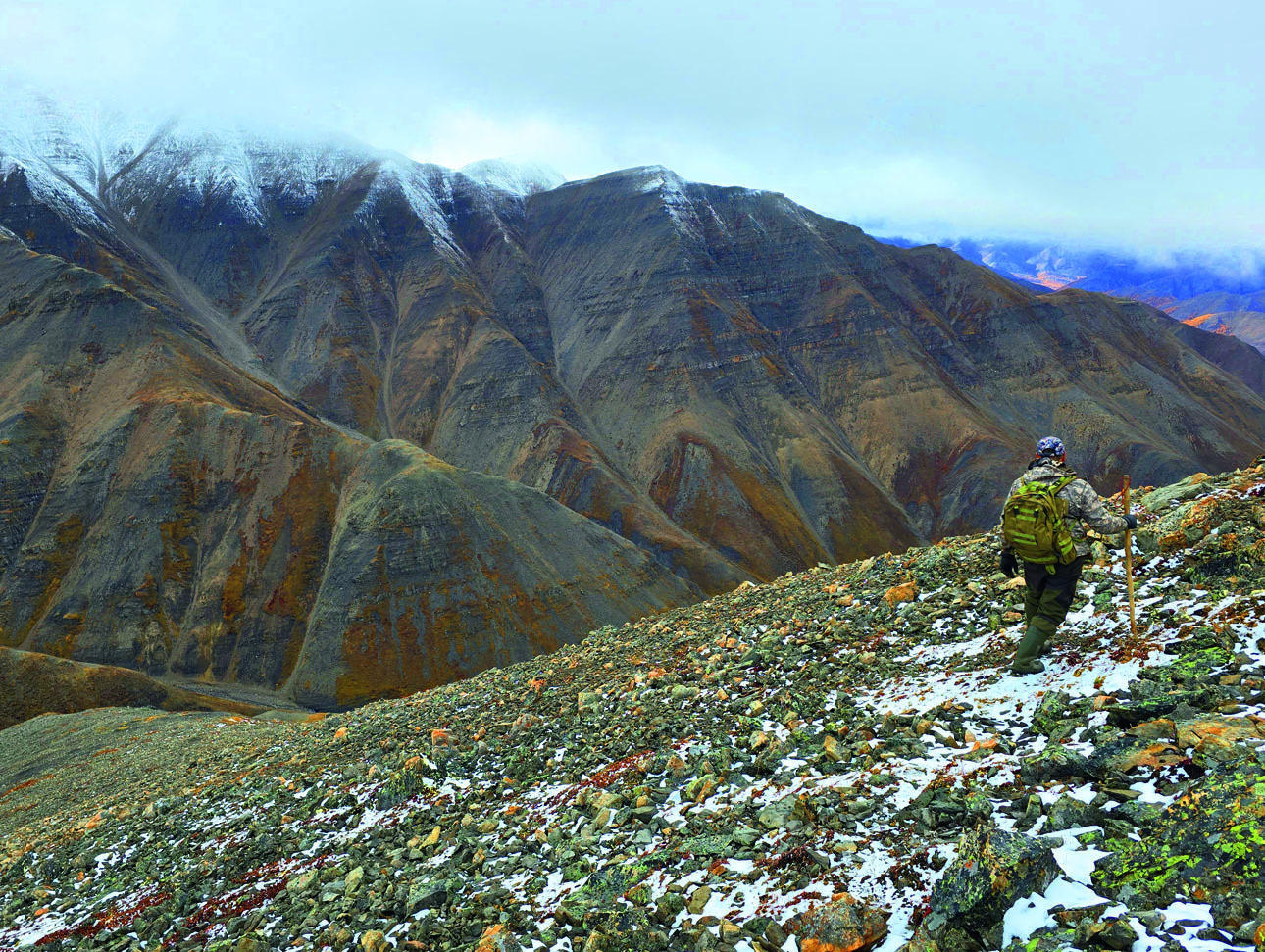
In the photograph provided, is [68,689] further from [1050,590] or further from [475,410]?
[475,410]

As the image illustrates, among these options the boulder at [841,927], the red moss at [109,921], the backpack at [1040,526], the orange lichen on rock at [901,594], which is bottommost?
the red moss at [109,921]

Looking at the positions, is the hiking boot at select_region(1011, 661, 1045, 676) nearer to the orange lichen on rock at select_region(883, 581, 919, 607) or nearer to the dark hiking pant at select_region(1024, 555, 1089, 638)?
the dark hiking pant at select_region(1024, 555, 1089, 638)

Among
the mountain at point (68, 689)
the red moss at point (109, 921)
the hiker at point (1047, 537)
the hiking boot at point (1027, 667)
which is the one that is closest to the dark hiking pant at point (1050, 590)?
the hiker at point (1047, 537)

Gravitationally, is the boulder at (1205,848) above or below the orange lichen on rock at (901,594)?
below

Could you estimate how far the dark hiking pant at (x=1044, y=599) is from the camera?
363 inches

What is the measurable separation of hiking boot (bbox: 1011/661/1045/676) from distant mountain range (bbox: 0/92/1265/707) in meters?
71.0

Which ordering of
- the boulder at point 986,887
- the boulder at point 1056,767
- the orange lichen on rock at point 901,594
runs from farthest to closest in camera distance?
the orange lichen on rock at point 901,594, the boulder at point 1056,767, the boulder at point 986,887

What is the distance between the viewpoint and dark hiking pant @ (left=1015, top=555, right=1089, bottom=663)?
9211 millimetres

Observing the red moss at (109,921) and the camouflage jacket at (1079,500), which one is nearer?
the camouflage jacket at (1079,500)

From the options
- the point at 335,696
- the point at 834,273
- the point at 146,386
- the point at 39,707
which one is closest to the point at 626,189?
the point at 834,273

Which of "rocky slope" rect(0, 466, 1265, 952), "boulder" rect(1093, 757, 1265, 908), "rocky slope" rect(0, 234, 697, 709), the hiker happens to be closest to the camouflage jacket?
the hiker

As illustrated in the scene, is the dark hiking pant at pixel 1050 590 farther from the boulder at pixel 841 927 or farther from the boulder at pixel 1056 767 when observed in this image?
the boulder at pixel 841 927

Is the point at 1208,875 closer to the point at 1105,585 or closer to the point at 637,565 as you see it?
the point at 1105,585

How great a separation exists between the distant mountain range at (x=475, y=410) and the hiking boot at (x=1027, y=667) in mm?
71014
